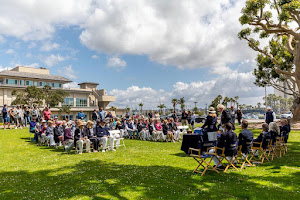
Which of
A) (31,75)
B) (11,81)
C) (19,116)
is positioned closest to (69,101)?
(31,75)

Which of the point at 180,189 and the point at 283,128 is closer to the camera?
the point at 180,189

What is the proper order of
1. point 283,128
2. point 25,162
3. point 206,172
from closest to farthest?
point 206,172, point 25,162, point 283,128

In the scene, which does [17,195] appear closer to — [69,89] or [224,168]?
[224,168]

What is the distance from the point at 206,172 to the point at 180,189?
1759 mm

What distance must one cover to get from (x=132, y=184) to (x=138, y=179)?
0.45 meters

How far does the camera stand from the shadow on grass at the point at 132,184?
5.14 m

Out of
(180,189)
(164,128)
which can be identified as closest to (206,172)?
(180,189)

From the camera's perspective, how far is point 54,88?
5569 centimetres

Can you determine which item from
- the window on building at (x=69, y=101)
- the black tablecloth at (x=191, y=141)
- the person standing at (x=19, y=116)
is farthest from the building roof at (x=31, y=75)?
the black tablecloth at (x=191, y=141)

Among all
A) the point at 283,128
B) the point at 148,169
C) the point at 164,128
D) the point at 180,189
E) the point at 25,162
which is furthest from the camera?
the point at 164,128

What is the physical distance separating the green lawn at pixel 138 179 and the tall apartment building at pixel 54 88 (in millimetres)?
46101

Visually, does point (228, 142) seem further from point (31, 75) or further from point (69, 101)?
point (31, 75)

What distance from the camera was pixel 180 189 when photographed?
5488 mm

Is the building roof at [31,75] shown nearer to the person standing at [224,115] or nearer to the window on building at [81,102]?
the window on building at [81,102]
